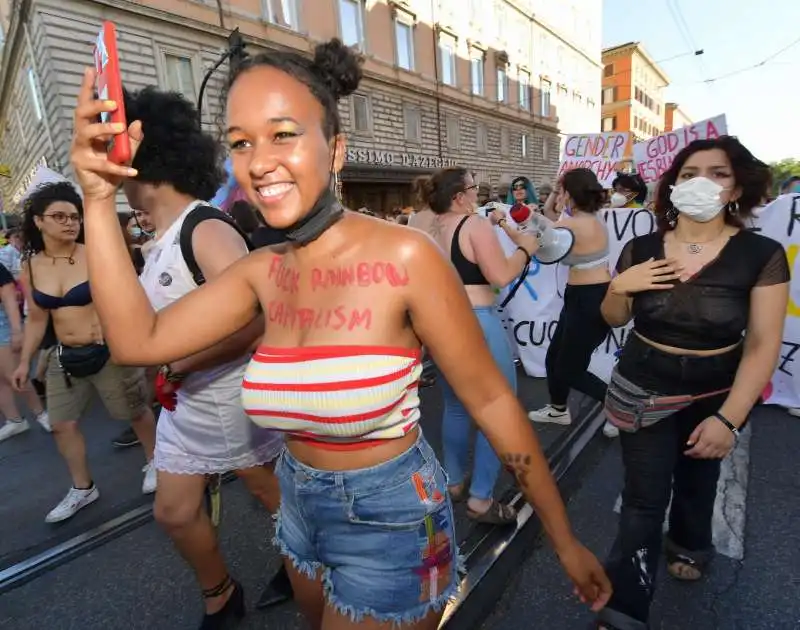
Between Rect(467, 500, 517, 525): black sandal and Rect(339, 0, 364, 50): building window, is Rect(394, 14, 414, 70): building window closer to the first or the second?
Rect(339, 0, 364, 50): building window

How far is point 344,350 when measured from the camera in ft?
3.71

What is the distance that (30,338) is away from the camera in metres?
3.42

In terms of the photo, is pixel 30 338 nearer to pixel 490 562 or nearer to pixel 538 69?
pixel 490 562

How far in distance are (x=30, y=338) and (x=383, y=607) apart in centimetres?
351

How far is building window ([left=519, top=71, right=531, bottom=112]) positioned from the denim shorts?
38.2 meters

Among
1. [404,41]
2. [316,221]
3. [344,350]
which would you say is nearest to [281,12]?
[404,41]

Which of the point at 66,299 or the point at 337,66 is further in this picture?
the point at 66,299

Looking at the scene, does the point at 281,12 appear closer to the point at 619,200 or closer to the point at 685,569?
the point at 619,200

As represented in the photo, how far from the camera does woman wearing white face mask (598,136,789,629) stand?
178 centimetres

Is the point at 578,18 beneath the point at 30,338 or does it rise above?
above

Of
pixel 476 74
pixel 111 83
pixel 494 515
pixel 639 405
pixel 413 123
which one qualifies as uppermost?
pixel 476 74

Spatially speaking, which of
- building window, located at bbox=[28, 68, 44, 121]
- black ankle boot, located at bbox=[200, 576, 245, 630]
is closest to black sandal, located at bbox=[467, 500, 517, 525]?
black ankle boot, located at bbox=[200, 576, 245, 630]

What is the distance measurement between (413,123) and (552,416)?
24216 mm

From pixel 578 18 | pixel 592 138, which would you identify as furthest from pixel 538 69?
pixel 592 138
